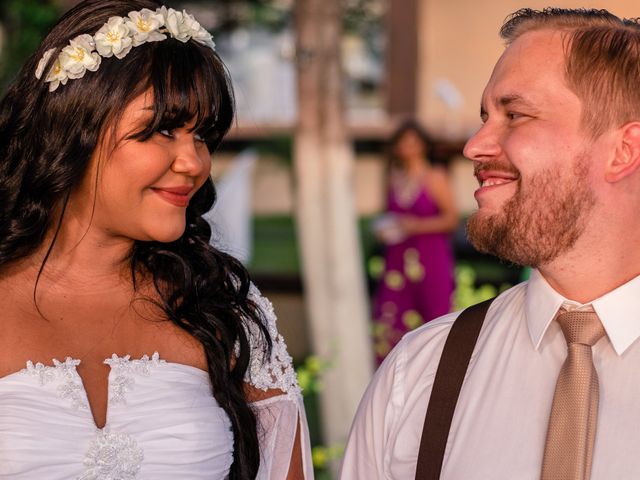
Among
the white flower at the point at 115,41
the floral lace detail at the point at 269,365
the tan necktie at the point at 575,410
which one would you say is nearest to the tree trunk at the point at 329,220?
the floral lace detail at the point at 269,365

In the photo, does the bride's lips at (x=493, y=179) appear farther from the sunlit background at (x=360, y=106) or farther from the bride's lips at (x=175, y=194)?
the sunlit background at (x=360, y=106)

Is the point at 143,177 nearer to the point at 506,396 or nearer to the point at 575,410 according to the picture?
the point at 506,396

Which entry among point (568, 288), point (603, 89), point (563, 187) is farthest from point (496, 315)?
point (603, 89)

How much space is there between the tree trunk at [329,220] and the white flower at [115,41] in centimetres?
377

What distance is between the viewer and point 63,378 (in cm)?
267

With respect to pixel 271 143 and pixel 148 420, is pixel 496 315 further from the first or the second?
pixel 271 143

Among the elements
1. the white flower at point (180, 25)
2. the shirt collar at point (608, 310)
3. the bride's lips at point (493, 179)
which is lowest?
the shirt collar at point (608, 310)

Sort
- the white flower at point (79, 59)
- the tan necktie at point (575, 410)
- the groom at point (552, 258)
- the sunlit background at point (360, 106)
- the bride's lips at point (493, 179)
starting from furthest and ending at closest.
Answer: the sunlit background at point (360, 106) < the white flower at point (79, 59) < the bride's lips at point (493, 179) < the groom at point (552, 258) < the tan necktie at point (575, 410)

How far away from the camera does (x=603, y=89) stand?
2.51 meters

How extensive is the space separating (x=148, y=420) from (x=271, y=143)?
344 inches

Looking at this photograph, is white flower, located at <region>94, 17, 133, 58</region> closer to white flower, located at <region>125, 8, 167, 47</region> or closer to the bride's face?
white flower, located at <region>125, 8, 167, 47</region>

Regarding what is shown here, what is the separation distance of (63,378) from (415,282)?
18.5 ft

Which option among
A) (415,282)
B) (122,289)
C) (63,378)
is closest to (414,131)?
(415,282)

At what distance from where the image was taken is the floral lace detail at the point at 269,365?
2.96 metres
